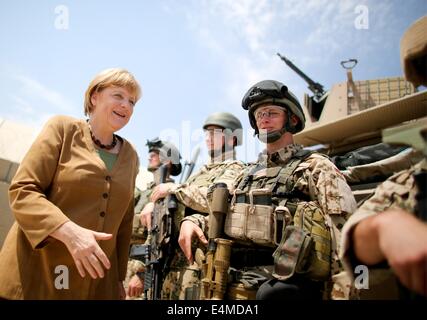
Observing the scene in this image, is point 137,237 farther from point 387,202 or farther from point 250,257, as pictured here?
point 387,202

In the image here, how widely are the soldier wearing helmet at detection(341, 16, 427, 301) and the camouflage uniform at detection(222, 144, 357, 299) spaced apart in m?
0.64

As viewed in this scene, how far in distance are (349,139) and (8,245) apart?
4.49m

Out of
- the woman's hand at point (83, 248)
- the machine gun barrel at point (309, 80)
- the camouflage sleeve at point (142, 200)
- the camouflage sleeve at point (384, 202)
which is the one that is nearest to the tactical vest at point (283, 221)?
the camouflage sleeve at point (384, 202)

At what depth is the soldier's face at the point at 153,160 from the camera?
20.5 ft

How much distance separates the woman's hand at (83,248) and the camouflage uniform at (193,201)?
1.70 meters

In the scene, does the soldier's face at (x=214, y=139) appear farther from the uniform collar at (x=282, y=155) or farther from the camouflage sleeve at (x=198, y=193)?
the uniform collar at (x=282, y=155)

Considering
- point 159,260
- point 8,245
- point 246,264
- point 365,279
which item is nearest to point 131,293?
point 159,260

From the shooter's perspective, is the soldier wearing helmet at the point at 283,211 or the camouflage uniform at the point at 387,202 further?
the soldier wearing helmet at the point at 283,211

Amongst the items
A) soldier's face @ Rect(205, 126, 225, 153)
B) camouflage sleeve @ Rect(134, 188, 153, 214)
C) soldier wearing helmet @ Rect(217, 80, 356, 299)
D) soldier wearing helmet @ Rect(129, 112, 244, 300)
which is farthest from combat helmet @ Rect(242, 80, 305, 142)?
camouflage sleeve @ Rect(134, 188, 153, 214)

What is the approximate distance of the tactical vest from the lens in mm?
1840

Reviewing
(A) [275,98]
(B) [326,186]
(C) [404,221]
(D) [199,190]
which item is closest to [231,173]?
(D) [199,190]

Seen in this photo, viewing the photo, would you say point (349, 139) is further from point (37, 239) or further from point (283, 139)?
point (37, 239)

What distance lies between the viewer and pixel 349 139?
463 centimetres

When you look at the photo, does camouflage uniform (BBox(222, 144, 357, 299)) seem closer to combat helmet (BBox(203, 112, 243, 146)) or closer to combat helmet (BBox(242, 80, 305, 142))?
combat helmet (BBox(242, 80, 305, 142))
